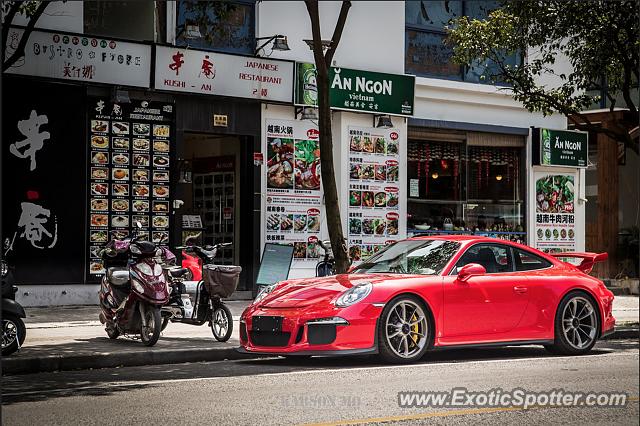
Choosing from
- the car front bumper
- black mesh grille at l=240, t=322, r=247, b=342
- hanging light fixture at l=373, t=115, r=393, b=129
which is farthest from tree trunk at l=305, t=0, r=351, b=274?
hanging light fixture at l=373, t=115, r=393, b=129

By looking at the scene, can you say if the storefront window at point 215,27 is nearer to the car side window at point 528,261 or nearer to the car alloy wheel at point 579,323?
the car side window at point 528,261

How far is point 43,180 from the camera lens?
17.8m

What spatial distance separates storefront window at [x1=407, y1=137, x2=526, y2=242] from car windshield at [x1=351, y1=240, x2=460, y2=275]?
34.1 feet

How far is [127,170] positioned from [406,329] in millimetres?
9039

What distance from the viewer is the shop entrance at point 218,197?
20.5 metres

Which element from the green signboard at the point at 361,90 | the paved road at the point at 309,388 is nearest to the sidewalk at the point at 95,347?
the paved road at the point at 309,388

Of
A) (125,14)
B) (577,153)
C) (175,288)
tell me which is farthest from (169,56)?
(577,153)

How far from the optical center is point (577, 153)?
83.5 ft

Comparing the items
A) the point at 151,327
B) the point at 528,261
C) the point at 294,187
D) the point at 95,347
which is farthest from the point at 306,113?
the point at 95,347

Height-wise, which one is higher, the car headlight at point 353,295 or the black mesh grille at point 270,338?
the car headlight at point 353,295

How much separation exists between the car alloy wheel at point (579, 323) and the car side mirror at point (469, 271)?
53.3 inches

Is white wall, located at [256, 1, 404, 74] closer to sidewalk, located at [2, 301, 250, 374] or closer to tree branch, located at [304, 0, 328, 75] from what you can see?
tree branch, located at [304, 0, 328, 75]

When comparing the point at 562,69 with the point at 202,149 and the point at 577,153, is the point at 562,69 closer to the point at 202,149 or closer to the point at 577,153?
the point at 577,153

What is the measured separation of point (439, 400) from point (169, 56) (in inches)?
475
